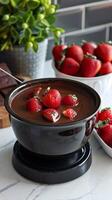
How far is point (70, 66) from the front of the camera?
95 cm

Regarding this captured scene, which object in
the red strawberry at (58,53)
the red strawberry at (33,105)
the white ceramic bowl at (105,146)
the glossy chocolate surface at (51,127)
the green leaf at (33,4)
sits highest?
the green leaf at (33,4)

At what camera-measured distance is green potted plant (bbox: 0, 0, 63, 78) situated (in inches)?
38.8

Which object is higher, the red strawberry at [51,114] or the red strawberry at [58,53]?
the red strawberry at [51,114]

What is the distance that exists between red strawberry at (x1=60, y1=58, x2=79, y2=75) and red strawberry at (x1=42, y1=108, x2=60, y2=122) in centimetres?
26

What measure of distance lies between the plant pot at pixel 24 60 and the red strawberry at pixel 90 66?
0.54ft

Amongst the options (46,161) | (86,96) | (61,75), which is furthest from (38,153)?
(61,75)

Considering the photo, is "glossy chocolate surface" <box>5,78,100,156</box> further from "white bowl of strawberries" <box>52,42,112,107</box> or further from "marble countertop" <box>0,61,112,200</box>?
"white bowl of strawberries" <box>52,42,112,107</box>

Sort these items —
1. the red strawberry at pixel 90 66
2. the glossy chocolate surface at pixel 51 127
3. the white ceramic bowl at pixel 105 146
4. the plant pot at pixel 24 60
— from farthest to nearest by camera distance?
the plant pot at pixel 24 60, the red strawberry at pixel 90 66, the white ceramic bowl at pixel 105 146, the glossy chocolate surface at pixel 51 127

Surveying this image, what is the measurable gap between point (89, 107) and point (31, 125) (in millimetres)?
117

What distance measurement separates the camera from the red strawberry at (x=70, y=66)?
37.3 inches

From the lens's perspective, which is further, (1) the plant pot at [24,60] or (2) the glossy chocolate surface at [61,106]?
(1) the plant pot at [24,60]

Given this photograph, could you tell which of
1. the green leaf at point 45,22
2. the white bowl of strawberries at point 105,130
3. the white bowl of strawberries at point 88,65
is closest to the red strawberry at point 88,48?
the white bowl of strawberries at point 88,65

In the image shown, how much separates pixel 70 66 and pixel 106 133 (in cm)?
22

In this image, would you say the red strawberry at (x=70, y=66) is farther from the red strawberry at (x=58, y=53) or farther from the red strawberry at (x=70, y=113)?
the red strawberry at (x=70, y=113)
